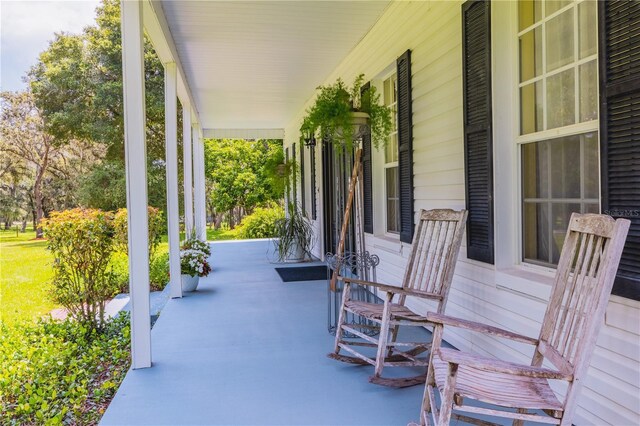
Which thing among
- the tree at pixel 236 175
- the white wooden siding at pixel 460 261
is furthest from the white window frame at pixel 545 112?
the tree at pixel 236 175

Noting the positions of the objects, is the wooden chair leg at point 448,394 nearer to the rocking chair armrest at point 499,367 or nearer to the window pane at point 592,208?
the rocking chair armrest at point 499,367

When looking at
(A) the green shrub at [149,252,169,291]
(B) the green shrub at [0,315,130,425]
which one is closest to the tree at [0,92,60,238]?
(B) the green shrub at [0,315,130,425]

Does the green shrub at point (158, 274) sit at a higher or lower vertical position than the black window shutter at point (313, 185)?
lower

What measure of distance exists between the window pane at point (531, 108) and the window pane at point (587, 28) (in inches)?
14.5

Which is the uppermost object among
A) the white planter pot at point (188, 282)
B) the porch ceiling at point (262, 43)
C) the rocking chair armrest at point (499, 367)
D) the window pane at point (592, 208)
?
the porch ceiling at point (262, 43)

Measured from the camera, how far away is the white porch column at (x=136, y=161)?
9.92 ft

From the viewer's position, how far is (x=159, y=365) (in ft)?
10.4

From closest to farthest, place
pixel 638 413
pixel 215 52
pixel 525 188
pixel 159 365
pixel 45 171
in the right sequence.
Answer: pixel 638 413
pixel 525 188
pixel 159 365
pixel 45 171
pixel 215 52

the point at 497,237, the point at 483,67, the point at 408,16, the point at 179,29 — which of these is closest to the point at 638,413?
the point at 497,237

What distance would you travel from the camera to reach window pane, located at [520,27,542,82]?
8.39 feet

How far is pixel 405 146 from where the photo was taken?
13.6 ft

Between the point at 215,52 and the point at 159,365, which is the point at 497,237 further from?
the point at 215,52

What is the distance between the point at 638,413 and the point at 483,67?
6.46ft

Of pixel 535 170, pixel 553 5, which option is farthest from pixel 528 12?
pixel 535 170
